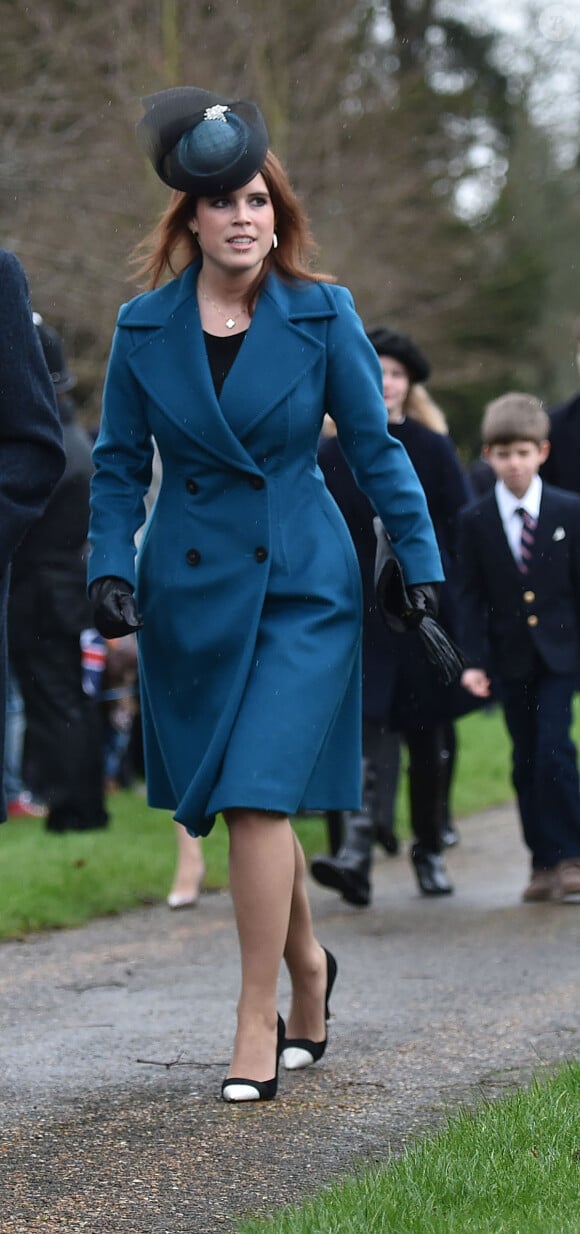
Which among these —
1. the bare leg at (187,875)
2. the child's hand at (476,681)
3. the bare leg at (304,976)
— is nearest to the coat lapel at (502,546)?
the child's hand at (476,681)

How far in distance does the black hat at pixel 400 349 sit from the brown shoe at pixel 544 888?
1875 mm

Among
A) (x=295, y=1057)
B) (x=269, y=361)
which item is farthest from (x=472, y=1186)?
(x=269, y=361)

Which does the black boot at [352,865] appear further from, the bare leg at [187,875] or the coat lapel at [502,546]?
the coat lapel at [502,546]

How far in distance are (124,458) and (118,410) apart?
0.11m

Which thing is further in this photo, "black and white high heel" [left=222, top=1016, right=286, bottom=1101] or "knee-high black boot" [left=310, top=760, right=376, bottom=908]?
"knee-high black boot" [left=310, top=760, right=376, bottom=908]

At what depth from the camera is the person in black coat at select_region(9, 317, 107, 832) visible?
29.5 feet

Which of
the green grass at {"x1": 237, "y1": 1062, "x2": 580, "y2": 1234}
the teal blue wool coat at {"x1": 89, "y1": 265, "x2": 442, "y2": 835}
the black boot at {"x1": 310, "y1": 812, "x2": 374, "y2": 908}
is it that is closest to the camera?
the green grass at {"x1": 237, "y1": 1062, "x2": 580, "y2": 1234}

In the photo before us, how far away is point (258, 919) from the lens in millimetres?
4281

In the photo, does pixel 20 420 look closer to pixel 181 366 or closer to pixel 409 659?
pixel 181 366

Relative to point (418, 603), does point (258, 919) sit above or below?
A: below

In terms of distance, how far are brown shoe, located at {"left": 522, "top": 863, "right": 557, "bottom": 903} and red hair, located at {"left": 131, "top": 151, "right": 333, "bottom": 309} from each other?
324 centimetres

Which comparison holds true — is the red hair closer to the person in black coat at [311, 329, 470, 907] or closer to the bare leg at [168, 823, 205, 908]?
the person in black coat at [311, 329, 470, 907]

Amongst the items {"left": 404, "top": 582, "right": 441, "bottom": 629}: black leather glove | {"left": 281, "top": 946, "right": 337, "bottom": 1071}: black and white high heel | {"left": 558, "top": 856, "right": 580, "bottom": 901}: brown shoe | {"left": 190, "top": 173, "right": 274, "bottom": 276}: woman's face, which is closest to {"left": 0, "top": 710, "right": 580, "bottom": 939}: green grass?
{"left": 558, "top": 856, "right": 580, "bottom": 901}: brown shoe

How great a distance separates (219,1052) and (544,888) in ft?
9.13
